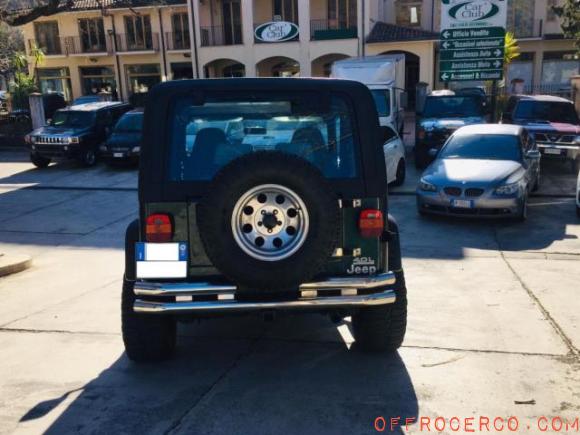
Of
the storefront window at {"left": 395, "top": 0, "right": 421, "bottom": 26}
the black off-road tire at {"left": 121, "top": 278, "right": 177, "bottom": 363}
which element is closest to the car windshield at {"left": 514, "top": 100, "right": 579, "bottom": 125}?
the black off-road tire at {"left": 121, "top": 278, "right": 177, "bottom": 363}

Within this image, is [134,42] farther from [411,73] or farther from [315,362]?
[315,362]

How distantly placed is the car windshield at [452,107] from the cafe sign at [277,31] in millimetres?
17529

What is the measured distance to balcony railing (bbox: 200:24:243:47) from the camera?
1319 inches

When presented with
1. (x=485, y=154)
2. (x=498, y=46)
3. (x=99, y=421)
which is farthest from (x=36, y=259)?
(x=498, y=46)

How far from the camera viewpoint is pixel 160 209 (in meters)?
3.96

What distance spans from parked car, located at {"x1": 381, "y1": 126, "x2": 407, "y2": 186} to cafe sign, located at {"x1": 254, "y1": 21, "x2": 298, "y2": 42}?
2085 centimetres

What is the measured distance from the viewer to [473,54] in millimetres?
15953

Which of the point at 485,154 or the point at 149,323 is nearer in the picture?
the point at 149,323

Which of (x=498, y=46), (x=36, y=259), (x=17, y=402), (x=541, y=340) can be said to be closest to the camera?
(x=17, y=402)

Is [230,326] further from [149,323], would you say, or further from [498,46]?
[498,46]

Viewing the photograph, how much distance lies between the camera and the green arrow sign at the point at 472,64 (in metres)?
15.8

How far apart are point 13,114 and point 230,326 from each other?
22.4m

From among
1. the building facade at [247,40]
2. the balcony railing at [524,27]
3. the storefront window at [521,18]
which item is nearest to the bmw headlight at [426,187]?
the building facade at [247,40]

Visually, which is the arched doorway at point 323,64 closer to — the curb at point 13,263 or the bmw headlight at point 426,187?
the bmw headlight at point 426,187
